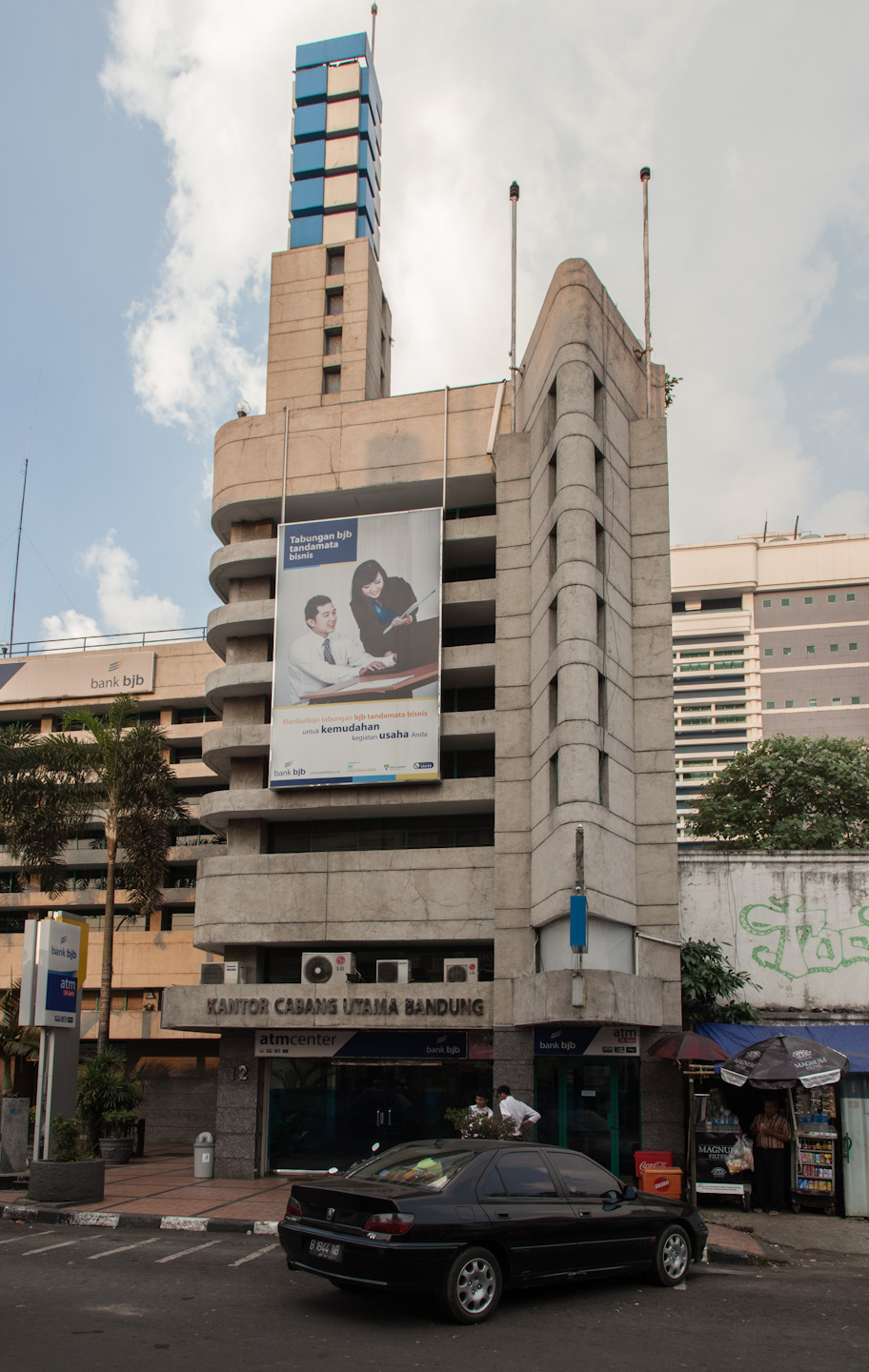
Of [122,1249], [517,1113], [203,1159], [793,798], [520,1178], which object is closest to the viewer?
[520,1178]

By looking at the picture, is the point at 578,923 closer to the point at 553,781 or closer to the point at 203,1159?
the point at 553,781

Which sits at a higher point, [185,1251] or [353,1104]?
[353,1104]

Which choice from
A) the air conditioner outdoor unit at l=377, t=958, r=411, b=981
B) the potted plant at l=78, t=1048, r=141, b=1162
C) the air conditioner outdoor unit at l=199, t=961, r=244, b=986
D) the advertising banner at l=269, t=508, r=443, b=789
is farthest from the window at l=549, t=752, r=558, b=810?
the potted plant at l=78, t=1048, r=141, b=1162

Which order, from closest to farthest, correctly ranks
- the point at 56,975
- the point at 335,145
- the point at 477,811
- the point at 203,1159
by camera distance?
the point at 56,975
the point at 203,1159
the point at 477,811
the point at 335,145

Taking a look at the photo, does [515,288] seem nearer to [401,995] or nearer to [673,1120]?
[401,995]

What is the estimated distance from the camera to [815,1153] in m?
19.2

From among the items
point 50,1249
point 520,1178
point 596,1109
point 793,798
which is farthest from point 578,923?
point 793,798

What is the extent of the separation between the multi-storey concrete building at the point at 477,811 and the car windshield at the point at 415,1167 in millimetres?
8383

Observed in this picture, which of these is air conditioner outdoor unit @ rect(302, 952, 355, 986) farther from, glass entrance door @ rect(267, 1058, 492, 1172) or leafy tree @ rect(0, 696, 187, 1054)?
leafy tree @ rect(0, 696, 187, 1054)

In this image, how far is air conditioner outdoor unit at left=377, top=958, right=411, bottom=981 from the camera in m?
24.2

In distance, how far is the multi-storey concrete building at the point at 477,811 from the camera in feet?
71.6

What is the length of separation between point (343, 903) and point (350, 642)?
6.01 metres

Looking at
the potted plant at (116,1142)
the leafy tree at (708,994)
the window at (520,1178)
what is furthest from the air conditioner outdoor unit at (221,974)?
the window at (520,1178)

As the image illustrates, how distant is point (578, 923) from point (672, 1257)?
25.5ft
